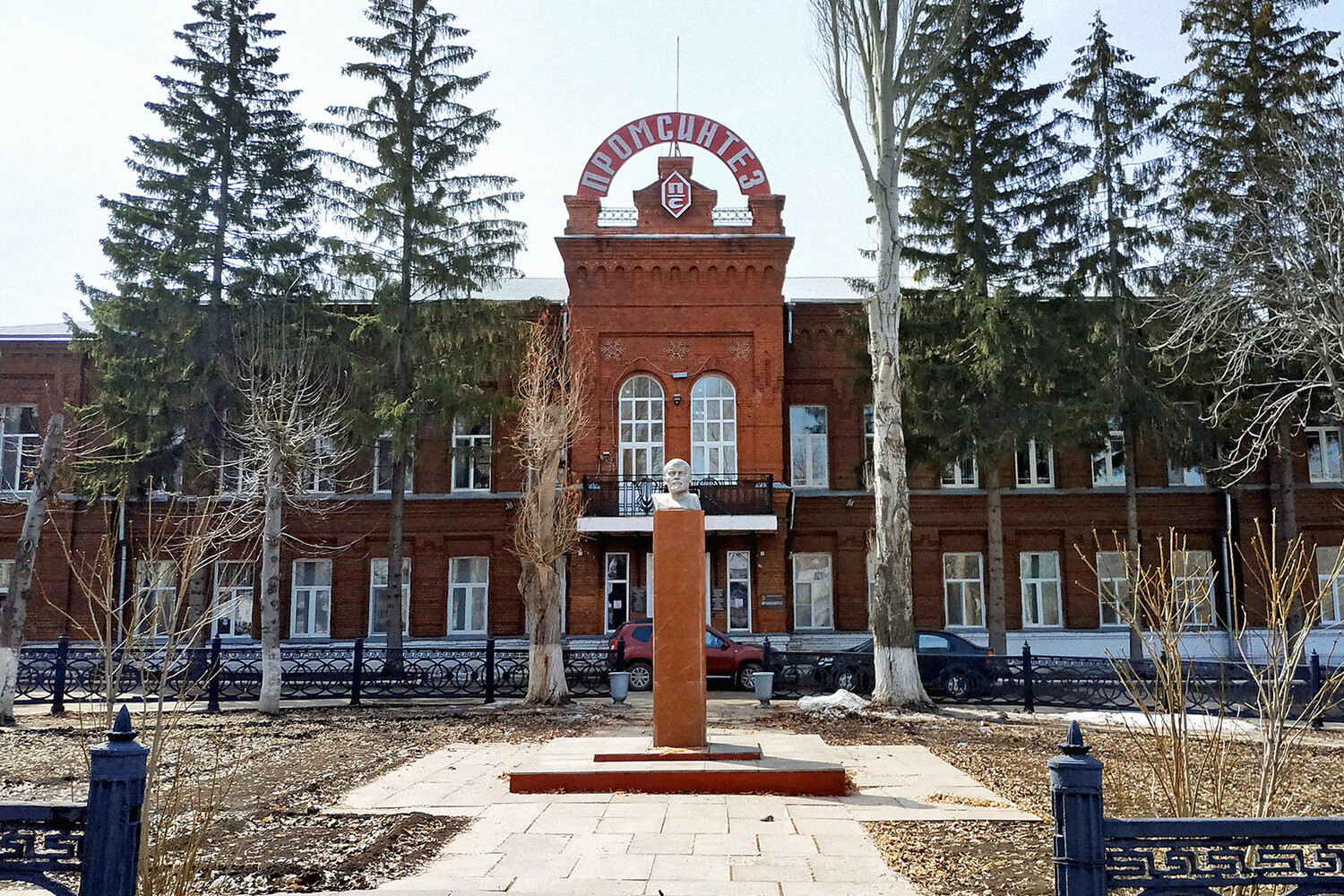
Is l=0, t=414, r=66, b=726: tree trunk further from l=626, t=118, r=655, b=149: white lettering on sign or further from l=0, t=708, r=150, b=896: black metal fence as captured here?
l=626, t=118, r=655, b=149: white lettering on sign

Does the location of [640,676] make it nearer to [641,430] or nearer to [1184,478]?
[641,430]

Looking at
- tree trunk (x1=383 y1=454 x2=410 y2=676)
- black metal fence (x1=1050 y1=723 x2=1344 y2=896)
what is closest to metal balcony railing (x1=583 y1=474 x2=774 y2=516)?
tree trunk (x1=383 y1=454 x2=410 y2=676)

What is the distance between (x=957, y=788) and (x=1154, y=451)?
18.3 metres

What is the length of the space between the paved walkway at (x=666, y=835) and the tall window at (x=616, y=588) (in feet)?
48.0

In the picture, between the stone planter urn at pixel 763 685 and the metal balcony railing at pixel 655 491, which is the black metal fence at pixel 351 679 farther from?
the metal balcony railing at pixel 655 491

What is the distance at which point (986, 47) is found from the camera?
2384 centimetres

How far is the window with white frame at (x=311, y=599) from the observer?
27.7 metres

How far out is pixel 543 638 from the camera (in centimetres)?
1719

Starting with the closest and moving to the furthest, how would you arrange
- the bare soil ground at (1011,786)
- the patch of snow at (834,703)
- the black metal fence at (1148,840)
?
the black metal fence at (1148,840) < the bare soil ground at (1011,786) < the patch of snow at (834,703)

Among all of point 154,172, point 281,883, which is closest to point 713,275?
point 154,172

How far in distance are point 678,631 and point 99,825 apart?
240 inches

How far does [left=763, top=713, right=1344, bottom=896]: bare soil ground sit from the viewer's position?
639 cm

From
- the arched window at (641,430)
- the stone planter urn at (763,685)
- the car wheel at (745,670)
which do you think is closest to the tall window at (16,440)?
the arched window at (641,430)

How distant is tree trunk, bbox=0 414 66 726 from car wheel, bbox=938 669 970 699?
15.2m
